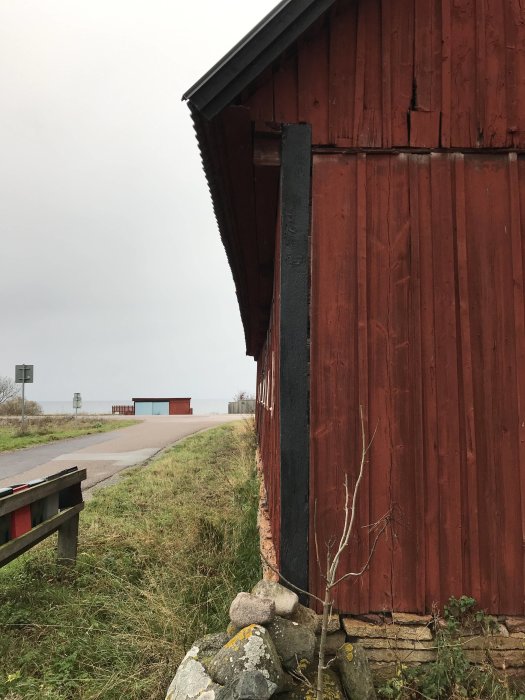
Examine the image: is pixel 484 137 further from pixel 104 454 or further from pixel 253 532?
pixel 104 454

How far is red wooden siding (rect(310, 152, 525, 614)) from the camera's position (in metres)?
2.83

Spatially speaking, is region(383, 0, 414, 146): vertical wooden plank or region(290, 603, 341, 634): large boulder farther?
region(383, 0, 414, 146): vertical wooden plank

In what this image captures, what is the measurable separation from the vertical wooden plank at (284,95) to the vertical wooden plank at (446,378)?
1.02 meters

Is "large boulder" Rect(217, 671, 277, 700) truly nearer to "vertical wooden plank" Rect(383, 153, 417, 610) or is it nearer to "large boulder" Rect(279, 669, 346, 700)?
"large boulder" Rect(279, 669, 346, 700)

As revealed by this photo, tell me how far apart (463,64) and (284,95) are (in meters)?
1.25

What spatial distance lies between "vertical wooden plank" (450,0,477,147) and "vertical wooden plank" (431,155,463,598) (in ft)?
1.07

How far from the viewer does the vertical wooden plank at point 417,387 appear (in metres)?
2.82

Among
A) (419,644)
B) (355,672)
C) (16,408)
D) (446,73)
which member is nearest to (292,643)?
(355,672)

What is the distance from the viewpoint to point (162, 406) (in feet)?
153

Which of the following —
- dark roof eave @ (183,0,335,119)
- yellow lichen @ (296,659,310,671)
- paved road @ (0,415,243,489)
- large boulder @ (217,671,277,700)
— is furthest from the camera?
paved road @ (0,415,243,489)

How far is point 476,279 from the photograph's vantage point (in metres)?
3.00

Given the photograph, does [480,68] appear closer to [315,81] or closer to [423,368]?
[315,81]


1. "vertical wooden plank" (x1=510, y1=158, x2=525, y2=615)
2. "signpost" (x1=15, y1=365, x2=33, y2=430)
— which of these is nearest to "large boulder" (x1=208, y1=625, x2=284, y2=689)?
"vertical wooden plank" (x1=510, y1=158, x2=525, y2=615)

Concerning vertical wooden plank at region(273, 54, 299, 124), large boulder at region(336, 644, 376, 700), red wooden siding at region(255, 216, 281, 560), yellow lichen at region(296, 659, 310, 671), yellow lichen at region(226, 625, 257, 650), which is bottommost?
large boulder at region(336, 644, 376, 700)
